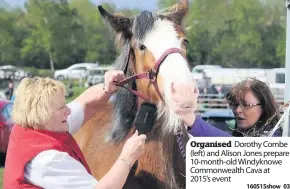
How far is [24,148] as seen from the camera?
1.87 m

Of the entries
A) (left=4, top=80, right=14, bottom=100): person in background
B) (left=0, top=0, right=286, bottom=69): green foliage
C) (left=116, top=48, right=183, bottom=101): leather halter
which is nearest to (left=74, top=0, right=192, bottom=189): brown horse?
(left=116, top=48, right=183, bottom=101): leather halter

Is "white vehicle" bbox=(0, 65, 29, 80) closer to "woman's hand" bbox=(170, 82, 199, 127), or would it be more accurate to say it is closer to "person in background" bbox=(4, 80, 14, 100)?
"person in background" bbox=(4, 80, 14, 100)

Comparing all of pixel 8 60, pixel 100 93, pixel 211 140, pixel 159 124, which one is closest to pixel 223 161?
pixel 211 140

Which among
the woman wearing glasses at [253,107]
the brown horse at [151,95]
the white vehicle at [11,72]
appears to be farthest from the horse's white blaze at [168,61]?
the white vehicle at [11,72]

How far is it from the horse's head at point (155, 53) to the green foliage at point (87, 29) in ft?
0.42

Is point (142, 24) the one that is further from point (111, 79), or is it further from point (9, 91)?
point (9, 91)

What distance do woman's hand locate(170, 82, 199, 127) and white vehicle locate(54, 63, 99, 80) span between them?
2.10 ft

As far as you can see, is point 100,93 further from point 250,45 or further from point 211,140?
point 250,45

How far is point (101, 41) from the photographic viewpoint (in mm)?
2559

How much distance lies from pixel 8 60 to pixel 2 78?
109mm

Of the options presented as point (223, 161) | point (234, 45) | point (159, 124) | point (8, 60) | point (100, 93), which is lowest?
point (223, 161)

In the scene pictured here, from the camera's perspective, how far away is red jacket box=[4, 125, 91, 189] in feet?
6.07

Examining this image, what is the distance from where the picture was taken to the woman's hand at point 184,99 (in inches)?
82.4

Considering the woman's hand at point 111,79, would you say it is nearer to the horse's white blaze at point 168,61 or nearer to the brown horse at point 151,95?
the brown horse at point 151,95
